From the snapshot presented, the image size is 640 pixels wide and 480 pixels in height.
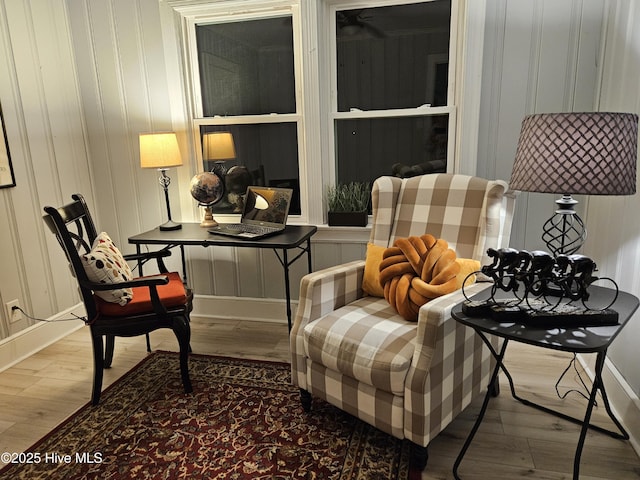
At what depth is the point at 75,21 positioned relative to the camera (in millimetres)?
2963

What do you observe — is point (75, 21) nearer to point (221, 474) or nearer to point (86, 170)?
point (86, 170)

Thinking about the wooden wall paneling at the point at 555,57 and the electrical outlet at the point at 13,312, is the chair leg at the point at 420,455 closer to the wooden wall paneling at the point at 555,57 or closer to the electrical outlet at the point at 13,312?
the wooden wall paneling at the point at 555,57

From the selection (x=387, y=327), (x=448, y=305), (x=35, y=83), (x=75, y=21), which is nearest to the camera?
(x=448, y=305)

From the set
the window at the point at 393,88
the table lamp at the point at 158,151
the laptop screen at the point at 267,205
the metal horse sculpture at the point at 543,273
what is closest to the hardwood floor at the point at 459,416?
the metal horse sculpture at the point at 543,273

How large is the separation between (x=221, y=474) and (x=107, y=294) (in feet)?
3.18

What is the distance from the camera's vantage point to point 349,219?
2828 mm

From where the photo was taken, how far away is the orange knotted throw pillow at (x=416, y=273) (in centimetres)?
187

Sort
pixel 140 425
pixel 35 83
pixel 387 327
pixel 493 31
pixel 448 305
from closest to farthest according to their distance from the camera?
pixel 448 305
pixel 387 327
pixel 140 425
pixel 493 31
pixel 35 83

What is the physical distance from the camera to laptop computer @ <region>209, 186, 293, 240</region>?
8.53 feet

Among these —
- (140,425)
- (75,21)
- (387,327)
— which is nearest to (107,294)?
(140,425)

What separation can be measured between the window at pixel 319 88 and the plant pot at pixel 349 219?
12 cm

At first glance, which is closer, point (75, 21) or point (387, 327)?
point (387, 327)

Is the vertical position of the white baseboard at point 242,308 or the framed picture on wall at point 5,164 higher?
the framed picture on wall at point 5,164

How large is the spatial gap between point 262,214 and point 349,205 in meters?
0.55
